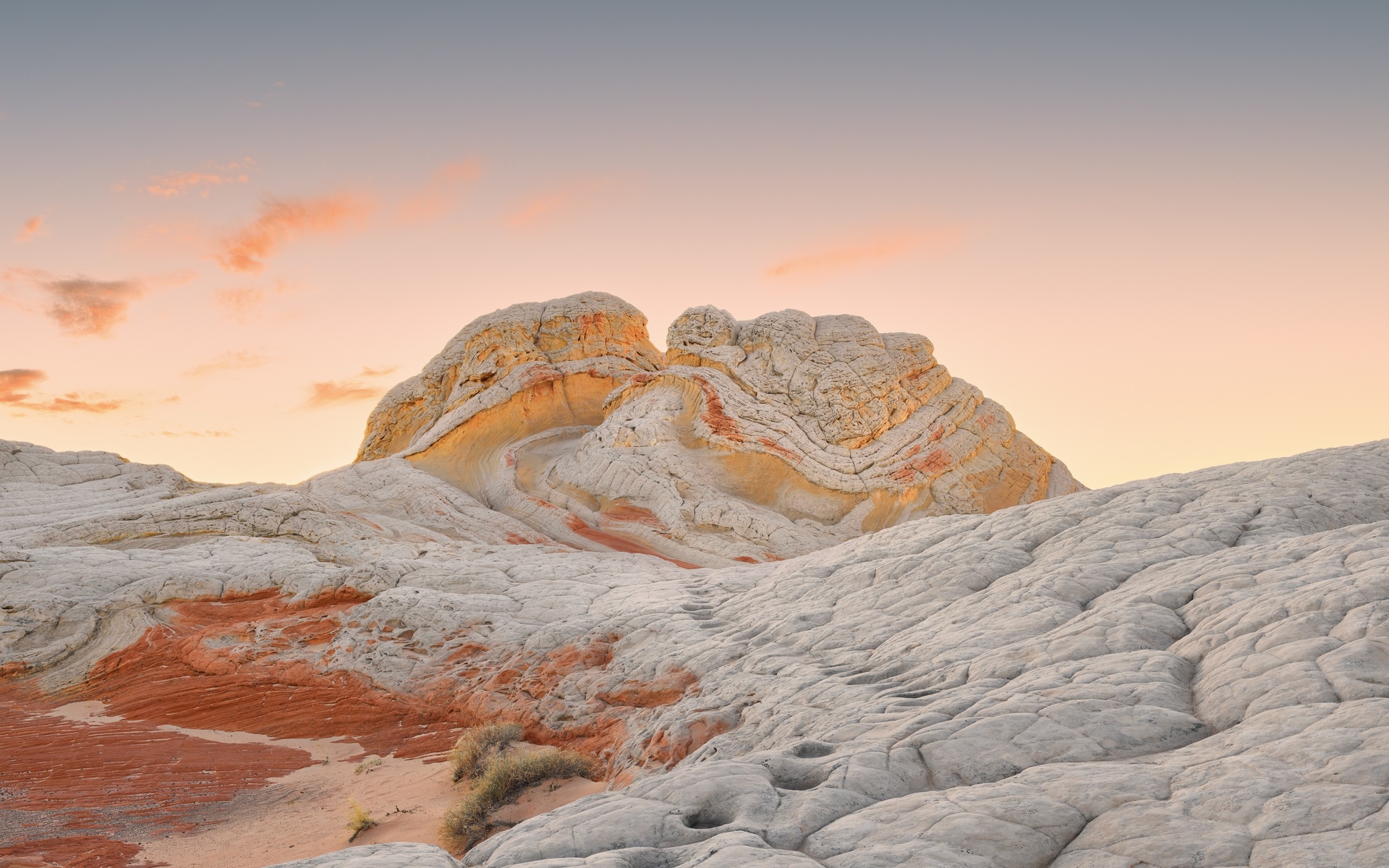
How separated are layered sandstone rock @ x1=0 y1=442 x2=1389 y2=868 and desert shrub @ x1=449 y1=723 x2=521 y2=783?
0.77 metres

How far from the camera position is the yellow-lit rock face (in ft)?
113

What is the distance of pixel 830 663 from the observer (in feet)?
42.3

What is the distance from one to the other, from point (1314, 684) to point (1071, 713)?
2.05 meters

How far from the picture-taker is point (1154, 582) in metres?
11.8

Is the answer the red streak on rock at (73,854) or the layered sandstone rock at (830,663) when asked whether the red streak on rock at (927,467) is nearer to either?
the layered sandstone rock at (830,663)

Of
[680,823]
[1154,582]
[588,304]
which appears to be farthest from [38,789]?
[588,304]

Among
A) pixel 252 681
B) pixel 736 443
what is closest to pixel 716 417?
pixel 736 443

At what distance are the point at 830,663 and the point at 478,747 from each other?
238 inches

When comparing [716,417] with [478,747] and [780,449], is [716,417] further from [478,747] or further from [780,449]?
[478,747]

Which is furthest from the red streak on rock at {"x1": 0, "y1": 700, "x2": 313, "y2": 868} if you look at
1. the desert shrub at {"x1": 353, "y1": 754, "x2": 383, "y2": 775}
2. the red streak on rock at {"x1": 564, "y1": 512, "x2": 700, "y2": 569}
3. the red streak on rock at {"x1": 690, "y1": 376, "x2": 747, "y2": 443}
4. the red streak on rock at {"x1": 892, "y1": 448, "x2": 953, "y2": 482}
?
the red streak on rock at {"x1": 892, "y1": 448, "x2": 953, "y2": 482}

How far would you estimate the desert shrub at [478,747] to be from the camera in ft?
44.5

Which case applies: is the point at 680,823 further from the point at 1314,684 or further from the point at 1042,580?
the point at 1042,580

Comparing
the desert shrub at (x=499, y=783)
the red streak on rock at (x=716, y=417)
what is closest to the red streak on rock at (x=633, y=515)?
the red streak on rock at (x=716, y=417)

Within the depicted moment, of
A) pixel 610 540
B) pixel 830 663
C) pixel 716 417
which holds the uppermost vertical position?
pixel 716 417
